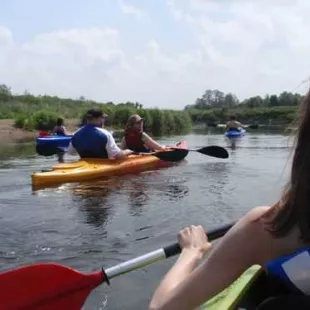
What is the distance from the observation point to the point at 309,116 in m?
1.62

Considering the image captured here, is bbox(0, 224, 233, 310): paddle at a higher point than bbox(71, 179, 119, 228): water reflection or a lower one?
higher

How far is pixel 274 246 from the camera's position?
1718 mm

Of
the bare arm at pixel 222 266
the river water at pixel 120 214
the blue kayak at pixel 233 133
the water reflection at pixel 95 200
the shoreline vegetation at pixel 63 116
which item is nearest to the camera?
the bare arm at pixel 222 266

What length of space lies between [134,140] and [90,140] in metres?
2.07

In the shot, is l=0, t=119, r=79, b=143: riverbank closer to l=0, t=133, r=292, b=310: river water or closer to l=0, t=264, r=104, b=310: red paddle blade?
l=0, t=133, r=292, b=310: river water

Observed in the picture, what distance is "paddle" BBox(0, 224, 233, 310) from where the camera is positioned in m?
3.06

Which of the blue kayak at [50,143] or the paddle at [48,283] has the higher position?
the paddle at [48,283]

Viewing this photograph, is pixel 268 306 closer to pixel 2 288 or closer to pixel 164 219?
pixel 2 288

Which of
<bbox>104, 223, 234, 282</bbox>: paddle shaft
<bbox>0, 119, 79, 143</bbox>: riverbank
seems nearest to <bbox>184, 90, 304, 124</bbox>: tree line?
<bbox>0, 119, 79, 143</bbox>: riverbank

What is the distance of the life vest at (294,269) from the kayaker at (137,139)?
10.4 m

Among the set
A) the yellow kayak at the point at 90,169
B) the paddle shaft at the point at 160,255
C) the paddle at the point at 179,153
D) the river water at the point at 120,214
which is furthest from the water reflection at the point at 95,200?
the paddle shaft at the point at 160,255

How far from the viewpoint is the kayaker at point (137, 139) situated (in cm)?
1215

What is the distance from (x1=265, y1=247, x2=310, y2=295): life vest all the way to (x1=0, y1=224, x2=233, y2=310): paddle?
1.30m

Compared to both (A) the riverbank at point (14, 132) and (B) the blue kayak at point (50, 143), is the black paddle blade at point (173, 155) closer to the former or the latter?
(B) the blue kayak at point (50, 143)
